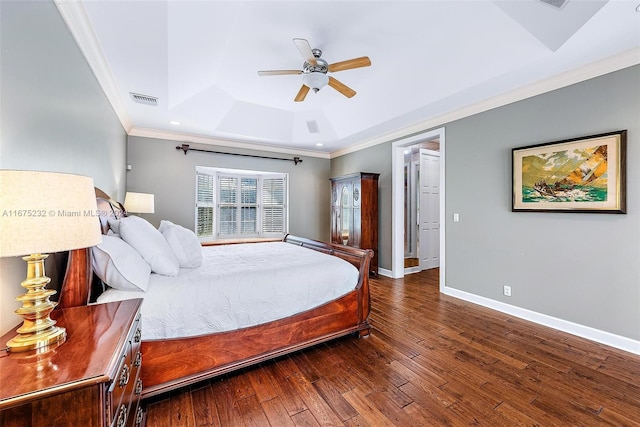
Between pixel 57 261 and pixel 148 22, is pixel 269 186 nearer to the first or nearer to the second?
pixel 148 22

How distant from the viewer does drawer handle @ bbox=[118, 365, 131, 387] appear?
102cm

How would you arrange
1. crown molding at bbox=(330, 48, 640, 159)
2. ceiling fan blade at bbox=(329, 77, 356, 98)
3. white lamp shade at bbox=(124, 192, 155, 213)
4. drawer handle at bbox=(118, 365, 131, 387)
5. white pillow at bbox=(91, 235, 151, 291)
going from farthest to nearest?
white lamp shade at bbox=(124, 192, 155, 213), ceiling fan blade at bbox=(329, 77, 356, 98), crown molding at bbox=(330, 48, 640, 159), white pillow at bbox=(91, 235, 151, 291), drawer handle at bbox=(118, 365, 131, 387)

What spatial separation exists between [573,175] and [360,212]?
2.81 meters

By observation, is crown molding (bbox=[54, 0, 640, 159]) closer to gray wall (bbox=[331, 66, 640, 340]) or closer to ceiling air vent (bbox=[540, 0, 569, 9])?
gray wall (bbox=[331, 66, 640, 340])

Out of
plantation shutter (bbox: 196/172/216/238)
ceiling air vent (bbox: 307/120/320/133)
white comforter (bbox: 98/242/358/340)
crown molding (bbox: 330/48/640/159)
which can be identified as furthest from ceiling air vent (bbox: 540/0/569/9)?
plantation shutter (bbox: 196/172/216/238)

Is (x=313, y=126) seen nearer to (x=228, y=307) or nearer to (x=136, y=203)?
(x=136, y=203)

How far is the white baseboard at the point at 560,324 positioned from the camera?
2344 mm

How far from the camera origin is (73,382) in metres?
0.77

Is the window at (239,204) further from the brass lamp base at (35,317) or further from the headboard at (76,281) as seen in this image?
the brass lamp base at (35,317)

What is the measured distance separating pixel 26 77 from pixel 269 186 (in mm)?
4391

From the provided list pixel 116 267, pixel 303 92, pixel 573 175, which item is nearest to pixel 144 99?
pixel 303 92

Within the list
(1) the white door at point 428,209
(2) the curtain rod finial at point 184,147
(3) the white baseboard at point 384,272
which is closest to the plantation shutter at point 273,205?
(2) the curtain rod finial at point 184,147

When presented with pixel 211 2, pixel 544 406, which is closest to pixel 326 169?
pixel 211 2

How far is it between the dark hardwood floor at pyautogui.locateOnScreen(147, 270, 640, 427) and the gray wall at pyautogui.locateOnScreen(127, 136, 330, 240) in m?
3.54
